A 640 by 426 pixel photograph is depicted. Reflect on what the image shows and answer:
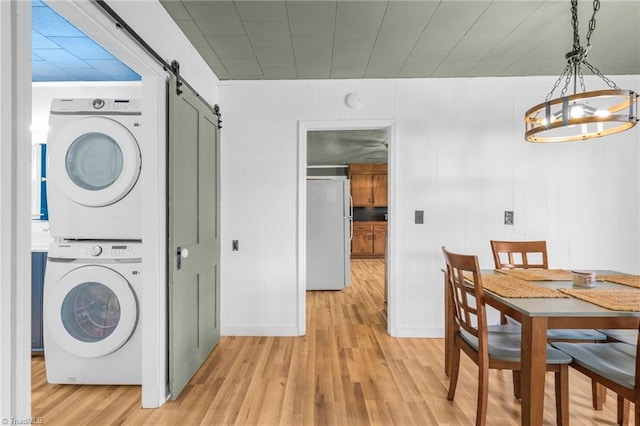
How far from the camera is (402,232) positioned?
3.19 meters

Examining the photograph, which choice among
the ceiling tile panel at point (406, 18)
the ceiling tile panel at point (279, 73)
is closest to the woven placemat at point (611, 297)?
the ceiling tile panel at point (406, 18)

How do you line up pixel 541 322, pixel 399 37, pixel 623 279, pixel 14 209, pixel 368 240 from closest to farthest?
pixel 14 209 → pixel 541 322 → pixel 623 279 → pixel 399 37 → pixel 368 240

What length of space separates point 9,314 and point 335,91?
290cm

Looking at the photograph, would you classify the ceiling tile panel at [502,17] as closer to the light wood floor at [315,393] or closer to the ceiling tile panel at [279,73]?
the ceiling tile panel at [279,73]

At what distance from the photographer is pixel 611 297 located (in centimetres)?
164

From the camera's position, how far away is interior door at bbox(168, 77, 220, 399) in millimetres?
2075

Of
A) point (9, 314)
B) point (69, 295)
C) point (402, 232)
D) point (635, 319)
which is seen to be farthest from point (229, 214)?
point (635, 319)

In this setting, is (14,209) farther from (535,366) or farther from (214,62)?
(214,62)

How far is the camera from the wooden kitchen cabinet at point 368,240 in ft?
27.1

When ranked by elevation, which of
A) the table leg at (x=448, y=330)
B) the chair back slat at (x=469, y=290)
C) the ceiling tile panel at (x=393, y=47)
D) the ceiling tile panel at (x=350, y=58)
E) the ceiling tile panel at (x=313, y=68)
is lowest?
the table leg at (x=448, y=330)

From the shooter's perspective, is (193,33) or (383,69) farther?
(383,69)

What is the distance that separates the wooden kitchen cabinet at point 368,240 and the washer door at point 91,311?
6.47m

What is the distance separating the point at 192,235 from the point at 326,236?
2884 mm

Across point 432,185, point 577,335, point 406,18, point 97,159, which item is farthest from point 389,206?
point 97,159
